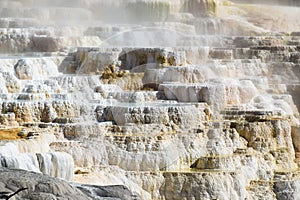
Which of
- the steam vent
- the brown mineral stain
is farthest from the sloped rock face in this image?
the brown mineral stain

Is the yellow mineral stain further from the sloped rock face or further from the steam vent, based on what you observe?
the sloped rock face

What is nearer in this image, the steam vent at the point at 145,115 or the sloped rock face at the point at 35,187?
the sloped rock face at the point at 35,187

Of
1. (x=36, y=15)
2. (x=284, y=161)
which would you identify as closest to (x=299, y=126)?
(x=284, y=161)

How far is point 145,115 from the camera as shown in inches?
935

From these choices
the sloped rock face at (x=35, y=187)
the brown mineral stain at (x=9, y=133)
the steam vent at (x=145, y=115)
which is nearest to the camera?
the sloped rock face at (x=35, y=187)

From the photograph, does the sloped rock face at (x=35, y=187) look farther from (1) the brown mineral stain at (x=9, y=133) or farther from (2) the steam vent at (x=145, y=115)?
(1) the brown mineral stain at (x=9, y=133)

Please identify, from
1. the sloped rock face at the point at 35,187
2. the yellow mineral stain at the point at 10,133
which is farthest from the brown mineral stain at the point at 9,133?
the sloped rock face at the point at 35,187

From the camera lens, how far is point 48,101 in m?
24.1

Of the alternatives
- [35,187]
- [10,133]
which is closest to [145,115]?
[10,133]

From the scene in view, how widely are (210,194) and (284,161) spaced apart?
2.89 metres

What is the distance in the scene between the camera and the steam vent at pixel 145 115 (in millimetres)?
21531

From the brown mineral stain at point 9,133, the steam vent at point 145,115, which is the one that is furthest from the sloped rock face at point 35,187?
the brown mineral stain at point 9,133

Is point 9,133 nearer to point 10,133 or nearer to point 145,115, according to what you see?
point 10,133

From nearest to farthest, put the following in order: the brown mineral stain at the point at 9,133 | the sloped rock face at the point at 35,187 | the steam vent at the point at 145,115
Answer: the sloped rock face at the point at 35,187 → the steam vent at the point at 145,115 → the brown mineral stain at the point at 9,133
